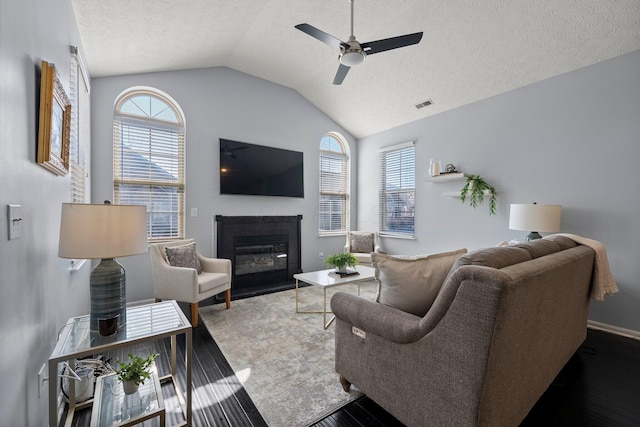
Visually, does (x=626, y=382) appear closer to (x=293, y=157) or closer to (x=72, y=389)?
(x=72, y=389)

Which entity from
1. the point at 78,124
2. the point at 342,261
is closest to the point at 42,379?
the point at 78,124

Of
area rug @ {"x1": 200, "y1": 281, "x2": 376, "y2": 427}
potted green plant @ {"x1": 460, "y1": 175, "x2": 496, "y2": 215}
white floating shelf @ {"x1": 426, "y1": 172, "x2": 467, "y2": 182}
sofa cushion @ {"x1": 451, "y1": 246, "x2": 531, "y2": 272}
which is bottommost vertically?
area rug @ {"x1": 200, "y1": 281, "x2": 376, "y2": 427}

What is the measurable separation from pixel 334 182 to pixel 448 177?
2191 mm

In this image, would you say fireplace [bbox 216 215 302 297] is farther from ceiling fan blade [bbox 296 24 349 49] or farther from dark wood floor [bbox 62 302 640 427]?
ceiling fan blade [bbox 296 24 349 49]

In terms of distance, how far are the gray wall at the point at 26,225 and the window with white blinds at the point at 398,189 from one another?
448 centimetres

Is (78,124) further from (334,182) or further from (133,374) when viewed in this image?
(334,182)

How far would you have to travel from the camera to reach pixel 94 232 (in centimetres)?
136

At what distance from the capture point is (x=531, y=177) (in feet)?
11.2

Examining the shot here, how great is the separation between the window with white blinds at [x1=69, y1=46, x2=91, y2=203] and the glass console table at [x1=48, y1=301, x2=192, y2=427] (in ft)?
4.14

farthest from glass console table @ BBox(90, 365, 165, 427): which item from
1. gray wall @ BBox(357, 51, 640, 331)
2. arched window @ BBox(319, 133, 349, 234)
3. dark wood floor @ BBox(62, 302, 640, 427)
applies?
gray wall @ BBox(357, 51, 640, 331)

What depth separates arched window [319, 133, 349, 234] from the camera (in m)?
5.39

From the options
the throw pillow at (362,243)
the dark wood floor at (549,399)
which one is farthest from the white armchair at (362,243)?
the dark wood floor at (549,399)

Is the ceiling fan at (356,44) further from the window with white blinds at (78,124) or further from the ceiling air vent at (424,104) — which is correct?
the ceiling air vent at (424,104)

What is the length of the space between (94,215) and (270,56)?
3.37 meters
